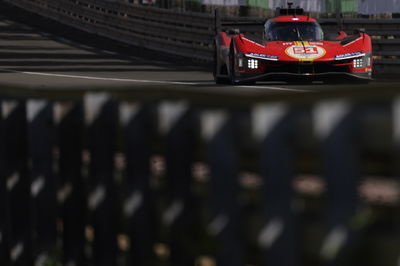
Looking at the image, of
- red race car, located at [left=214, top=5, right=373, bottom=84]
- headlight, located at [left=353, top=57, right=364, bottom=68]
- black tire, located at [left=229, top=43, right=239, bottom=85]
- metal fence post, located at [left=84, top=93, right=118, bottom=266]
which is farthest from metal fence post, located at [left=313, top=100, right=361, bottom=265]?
black tire, located at [left=229, top=43, right=239, bottom=85]

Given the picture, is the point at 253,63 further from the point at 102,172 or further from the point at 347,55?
the point at 102,172

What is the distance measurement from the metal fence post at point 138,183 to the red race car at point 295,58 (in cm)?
1423

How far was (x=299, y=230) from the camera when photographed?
305 centimetres

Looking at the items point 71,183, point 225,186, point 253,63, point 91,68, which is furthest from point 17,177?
point 91,68

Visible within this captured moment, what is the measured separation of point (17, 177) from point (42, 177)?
271mm

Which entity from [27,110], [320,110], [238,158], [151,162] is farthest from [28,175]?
[320,110]

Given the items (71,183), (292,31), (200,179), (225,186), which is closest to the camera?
(225,186)

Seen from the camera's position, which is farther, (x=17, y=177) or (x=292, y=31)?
(x=292, y=31)

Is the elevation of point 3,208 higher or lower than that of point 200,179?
lower

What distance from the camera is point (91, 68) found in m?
25.5

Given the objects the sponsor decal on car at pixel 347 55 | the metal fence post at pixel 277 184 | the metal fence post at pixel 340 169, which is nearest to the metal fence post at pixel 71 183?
the metal fence post at pixel 277 184

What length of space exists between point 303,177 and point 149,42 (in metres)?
28.1

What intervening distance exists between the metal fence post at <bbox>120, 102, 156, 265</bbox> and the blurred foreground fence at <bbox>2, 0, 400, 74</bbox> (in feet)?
56.1

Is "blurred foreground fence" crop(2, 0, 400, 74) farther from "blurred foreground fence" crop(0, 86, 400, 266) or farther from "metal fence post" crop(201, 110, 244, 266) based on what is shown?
"metal fence post" crop(201, 110, 244, 266)
